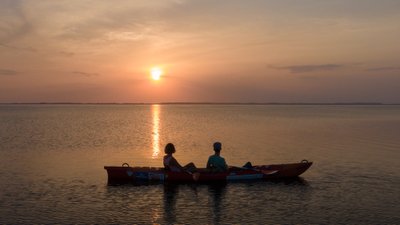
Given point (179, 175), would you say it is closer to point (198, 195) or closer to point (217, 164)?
point (217, 164)

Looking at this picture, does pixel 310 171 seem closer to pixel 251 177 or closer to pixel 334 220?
pixel 251 177

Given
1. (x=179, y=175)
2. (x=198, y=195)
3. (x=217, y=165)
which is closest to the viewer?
(x=198, y=195)

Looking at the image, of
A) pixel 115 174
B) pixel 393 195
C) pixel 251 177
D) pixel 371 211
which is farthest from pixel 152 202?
pixel 393 195

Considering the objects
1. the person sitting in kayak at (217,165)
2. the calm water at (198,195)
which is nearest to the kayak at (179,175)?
the person sitting in kayak at (217,165)

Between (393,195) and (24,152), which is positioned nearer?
(393,195)

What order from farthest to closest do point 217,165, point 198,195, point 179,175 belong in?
1. point 217,165
2. point 179,175
3. point 198,195

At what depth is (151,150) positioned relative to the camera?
41.0m

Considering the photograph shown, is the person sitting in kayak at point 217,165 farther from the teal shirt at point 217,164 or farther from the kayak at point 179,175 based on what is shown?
the kayak at point 179,175

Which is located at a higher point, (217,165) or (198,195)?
(217,165)

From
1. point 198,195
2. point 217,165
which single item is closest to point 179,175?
point 217,165

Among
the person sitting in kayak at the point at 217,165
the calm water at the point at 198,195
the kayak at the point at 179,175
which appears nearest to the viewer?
the calm water at the point at 198,195

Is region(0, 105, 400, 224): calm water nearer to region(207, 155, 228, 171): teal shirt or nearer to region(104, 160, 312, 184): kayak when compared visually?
region(104, 160, 312, 184): kayak

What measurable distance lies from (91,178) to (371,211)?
50.6ft

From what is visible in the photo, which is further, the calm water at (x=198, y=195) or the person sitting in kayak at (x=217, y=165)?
the person sitting in kayak at (x=217, y=165)
